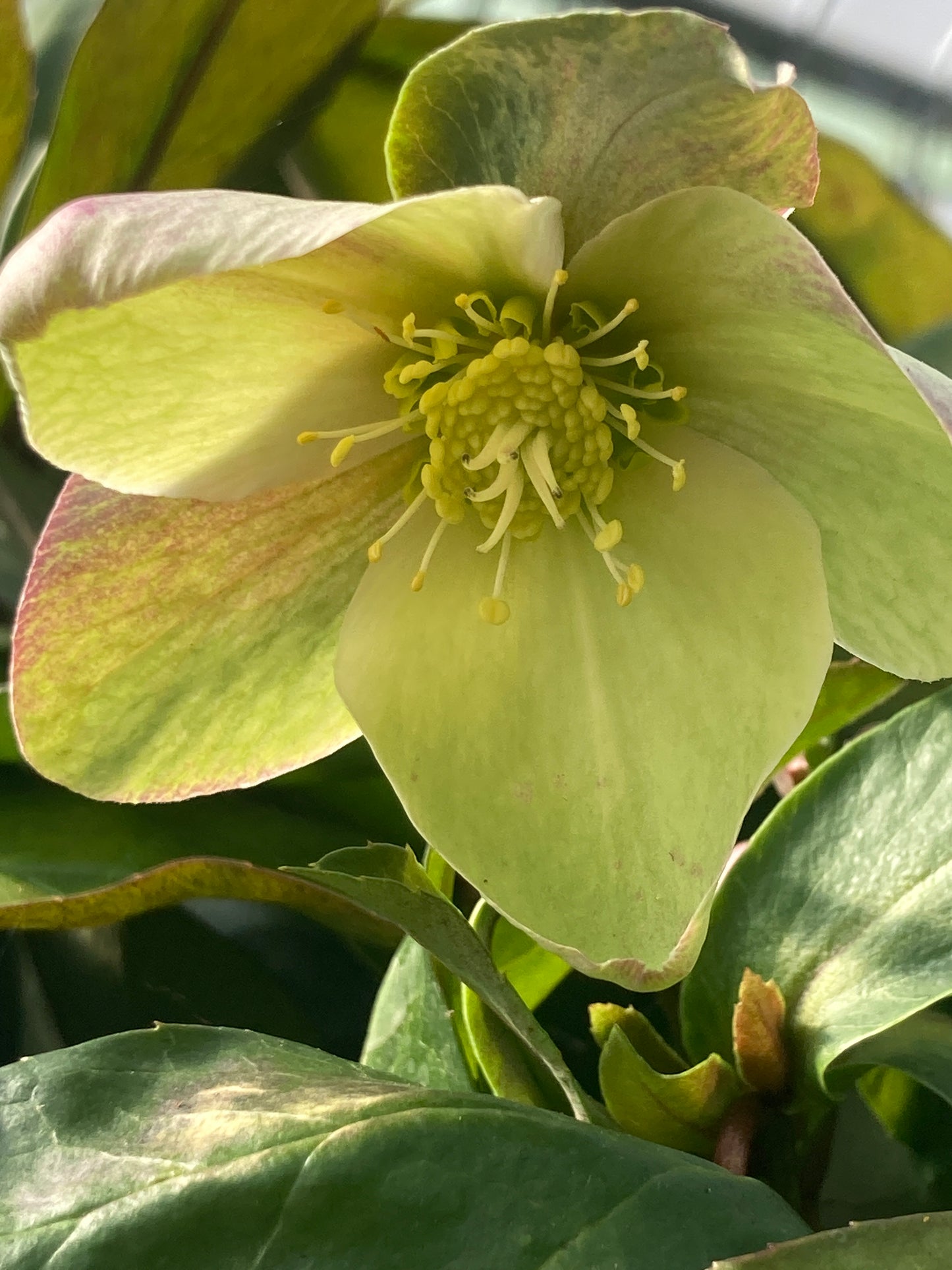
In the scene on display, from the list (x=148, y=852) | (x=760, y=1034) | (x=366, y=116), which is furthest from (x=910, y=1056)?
(x=366, y=116)

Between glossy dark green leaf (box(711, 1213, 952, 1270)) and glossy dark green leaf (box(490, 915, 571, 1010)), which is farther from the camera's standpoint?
glossy dark green leaf (box(490, 915, 571, 1010))

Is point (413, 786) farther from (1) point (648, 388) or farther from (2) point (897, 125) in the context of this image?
(2) point (897, 125)

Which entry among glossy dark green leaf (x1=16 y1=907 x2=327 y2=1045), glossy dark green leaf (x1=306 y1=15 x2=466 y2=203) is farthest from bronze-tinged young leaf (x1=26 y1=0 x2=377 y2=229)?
glossy dark green leaf (x1=16 y1=907 x2=327 y2=1045)

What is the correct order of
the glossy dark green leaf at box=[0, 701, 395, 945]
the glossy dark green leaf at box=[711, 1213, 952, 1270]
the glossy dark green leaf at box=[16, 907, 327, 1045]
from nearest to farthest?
the glossy dark green leaf at box=[711, 1213, 952, 1270], the glossy dark green leaf at box=[0, 701, 395, 945], the glossy dark green leaf at box=[16, 907, 327, 1045]

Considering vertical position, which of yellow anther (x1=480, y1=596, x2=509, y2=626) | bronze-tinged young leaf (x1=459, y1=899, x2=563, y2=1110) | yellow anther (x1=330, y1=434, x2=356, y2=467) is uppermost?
yellow anther (x1=330, y1=434, x2=356, y2=467)

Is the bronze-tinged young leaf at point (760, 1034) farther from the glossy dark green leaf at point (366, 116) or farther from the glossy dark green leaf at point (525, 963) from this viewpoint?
the glossy dark green leaf at point (366, 116)

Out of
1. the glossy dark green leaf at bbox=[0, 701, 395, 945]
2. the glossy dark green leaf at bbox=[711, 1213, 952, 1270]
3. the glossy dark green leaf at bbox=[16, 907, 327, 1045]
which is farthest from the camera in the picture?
the glossy dark green leaf at bbox=[16, 907, 327, 1045]

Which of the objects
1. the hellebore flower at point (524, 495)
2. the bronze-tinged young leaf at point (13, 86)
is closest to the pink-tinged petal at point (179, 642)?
the hellebore flower at point (524, 495)

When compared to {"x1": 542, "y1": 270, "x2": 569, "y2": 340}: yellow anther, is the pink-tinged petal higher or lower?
lower

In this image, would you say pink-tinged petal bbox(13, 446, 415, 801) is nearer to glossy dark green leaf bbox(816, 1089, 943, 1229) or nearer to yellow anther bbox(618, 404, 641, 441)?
yellow anther bbox(618, 404, 641, 441)
